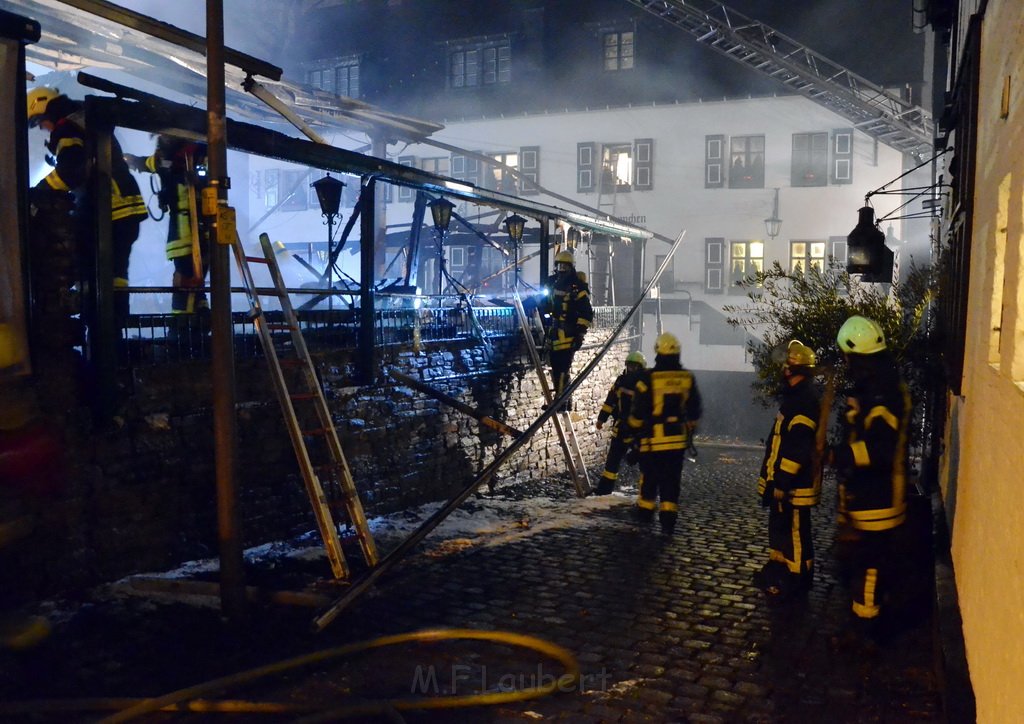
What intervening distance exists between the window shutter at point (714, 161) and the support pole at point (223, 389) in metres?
20.0

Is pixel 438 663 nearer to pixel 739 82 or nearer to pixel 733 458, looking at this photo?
pixel 733 458

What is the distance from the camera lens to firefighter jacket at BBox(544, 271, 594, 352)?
11102mm

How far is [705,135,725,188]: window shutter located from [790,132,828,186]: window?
195 centimetres

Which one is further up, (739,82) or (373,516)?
(739,82)

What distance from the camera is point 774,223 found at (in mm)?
22938

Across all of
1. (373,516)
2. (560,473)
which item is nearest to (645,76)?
(560,473)

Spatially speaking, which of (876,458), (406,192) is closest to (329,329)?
(876,458)

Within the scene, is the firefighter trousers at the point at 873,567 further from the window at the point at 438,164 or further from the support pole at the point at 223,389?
the window at the point at 438,164

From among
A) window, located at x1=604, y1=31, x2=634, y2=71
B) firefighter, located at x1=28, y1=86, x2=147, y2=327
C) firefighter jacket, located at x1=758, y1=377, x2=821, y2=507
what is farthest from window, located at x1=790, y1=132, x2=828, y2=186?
firefighter, located at x1=28, y1=86, x2=147, y2=327

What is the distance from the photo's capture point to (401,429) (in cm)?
905

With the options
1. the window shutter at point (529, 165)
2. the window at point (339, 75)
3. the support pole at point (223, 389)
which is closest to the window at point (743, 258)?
the window shutter at point (529, 165)

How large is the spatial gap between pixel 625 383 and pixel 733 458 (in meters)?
5.99

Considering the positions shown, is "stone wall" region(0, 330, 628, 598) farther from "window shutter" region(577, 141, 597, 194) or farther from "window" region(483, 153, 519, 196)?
"window" region(483, 153, 519, 196)

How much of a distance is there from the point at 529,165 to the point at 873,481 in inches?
856
